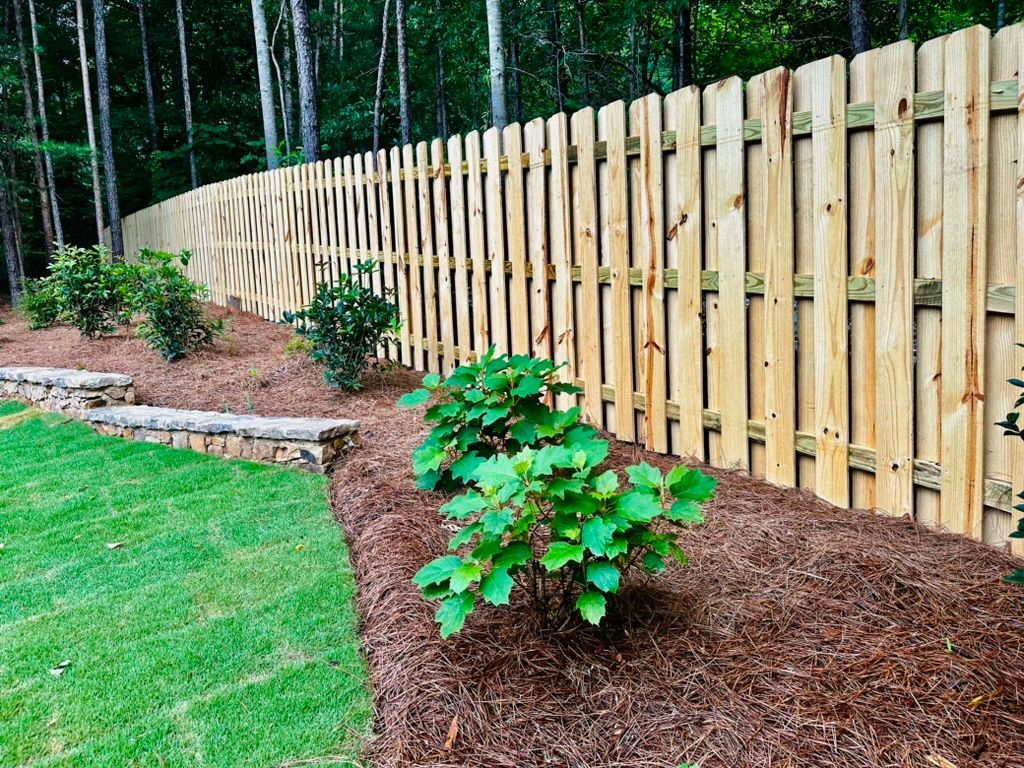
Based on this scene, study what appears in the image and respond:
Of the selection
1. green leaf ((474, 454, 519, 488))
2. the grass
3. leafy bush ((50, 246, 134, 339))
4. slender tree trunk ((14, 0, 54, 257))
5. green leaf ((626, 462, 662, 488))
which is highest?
slender tree trunk ((14, 0, 54, 257))

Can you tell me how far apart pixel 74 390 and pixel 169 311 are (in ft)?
4.15

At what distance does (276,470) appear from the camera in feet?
Result: 15.6

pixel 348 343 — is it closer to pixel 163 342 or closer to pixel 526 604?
pixel 163 342

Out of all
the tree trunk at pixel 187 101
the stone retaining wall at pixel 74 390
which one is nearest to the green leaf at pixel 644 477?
the stone retaining wall at pixel 74 390

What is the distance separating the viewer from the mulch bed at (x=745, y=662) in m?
2.01

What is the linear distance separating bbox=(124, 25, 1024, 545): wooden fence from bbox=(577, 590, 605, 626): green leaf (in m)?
1.56

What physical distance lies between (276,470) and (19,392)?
3.91 m

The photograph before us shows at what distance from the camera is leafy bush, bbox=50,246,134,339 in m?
8.30

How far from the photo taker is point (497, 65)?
9.77 metres

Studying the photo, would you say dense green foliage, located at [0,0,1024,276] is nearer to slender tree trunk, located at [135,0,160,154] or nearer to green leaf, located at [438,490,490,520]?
slender tree trunk, located at [135,0,160,154]

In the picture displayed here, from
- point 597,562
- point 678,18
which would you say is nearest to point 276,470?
point 597,562

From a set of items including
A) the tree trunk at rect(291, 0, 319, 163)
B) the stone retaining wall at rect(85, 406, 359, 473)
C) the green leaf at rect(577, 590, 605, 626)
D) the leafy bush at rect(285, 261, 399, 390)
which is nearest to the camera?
the green leaf at rect(577, 590, 605, 626)

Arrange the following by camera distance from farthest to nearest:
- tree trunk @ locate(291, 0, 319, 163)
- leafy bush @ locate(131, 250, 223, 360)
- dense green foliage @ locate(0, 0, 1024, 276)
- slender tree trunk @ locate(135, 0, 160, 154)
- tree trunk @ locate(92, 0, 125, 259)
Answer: slender tree trunk @ locate(135, 0, 160, 154)
tree trunk @ locate(92, 0, 125, 259)
dense green foliage @ locate(0, 0, 1024, 276)
tree trunk @ locate(291, 0, 319, 163)
leafy bush @ locate(131, 250, 223, 360)

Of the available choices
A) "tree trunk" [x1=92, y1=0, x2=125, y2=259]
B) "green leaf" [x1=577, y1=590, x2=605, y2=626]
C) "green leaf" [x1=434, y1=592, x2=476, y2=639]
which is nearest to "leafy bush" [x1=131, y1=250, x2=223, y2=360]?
"green leaf" [x1=434, y1=592, x2=476, y2=639]
